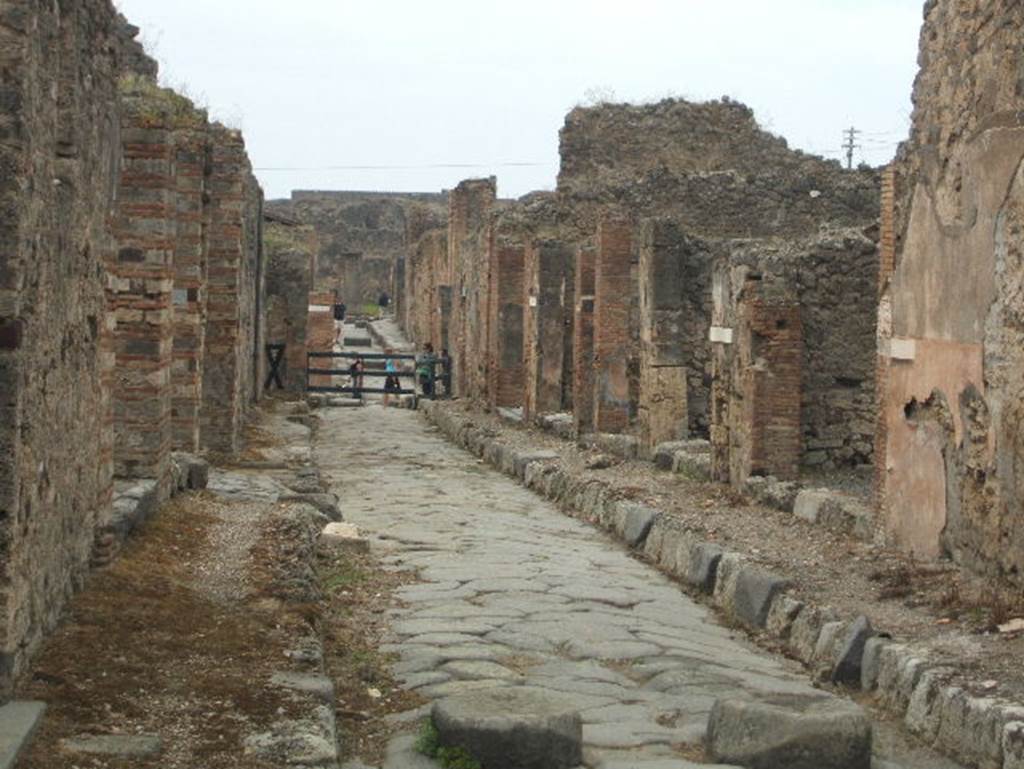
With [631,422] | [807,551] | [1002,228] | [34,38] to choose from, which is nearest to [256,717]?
[34,38]

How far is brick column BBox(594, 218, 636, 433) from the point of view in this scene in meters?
17.0

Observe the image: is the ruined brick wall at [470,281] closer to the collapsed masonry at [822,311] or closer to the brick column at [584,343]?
the collapsed masonry at [822,311]

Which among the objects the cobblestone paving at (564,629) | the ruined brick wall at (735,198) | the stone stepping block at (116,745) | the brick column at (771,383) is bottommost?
the cobblestone paving at (564,629)

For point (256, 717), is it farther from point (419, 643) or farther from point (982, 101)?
point (982, 101)

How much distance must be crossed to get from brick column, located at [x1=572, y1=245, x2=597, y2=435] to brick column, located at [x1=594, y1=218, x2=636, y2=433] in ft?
1.03

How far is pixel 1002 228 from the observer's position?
7.88 metres

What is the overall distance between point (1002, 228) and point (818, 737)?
131 inches

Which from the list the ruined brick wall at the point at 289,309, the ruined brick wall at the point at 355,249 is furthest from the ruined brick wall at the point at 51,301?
the ruined brick wall at the point at 355,249

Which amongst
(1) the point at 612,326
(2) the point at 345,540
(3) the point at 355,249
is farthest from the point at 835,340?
(3) the point at 355,249

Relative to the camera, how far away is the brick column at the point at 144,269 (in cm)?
998

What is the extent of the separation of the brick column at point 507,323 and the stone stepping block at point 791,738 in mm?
16932

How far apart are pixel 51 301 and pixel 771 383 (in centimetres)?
746

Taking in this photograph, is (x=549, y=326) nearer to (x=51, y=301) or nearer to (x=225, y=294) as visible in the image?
(x=225, y=294)

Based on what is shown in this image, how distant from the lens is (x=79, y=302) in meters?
6.38
